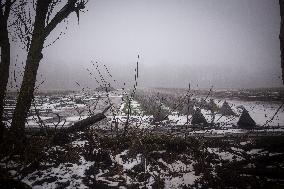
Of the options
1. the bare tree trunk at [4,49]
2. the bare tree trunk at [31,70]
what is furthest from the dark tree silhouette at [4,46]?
the bare tree trunk at [31,70]

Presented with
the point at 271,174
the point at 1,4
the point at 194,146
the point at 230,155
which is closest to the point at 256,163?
the point at 271,174

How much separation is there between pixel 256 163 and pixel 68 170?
177 inches

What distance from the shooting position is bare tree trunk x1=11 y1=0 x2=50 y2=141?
749cm

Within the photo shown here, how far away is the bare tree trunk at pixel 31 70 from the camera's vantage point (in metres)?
7.49

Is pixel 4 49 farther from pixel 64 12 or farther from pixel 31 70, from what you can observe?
pixel 64 12

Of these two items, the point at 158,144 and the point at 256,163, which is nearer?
the point at 256,163

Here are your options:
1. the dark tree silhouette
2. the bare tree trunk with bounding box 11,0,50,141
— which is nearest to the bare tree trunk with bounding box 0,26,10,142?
the dark tree silhouette

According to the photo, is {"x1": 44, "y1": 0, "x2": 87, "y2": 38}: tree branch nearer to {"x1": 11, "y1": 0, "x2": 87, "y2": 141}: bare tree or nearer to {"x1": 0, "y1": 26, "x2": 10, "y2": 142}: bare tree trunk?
{"x1": 11, "y1": 0, "x2": 87, "y2": 141}: bare tree

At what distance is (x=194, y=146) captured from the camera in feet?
24.4

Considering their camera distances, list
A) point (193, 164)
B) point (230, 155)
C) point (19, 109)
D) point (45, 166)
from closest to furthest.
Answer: point (45, 166) → point (193, 164) → point (230, 155) → point (19, 109)

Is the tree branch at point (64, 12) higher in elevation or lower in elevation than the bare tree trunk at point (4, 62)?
higher

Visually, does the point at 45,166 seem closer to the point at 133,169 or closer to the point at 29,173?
the point at 29,173

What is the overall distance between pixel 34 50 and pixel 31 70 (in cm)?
64

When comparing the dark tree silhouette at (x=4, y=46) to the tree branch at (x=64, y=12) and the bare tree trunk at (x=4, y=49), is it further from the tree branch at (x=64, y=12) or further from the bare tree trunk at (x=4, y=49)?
the tree branch at (x=64, y=12)
